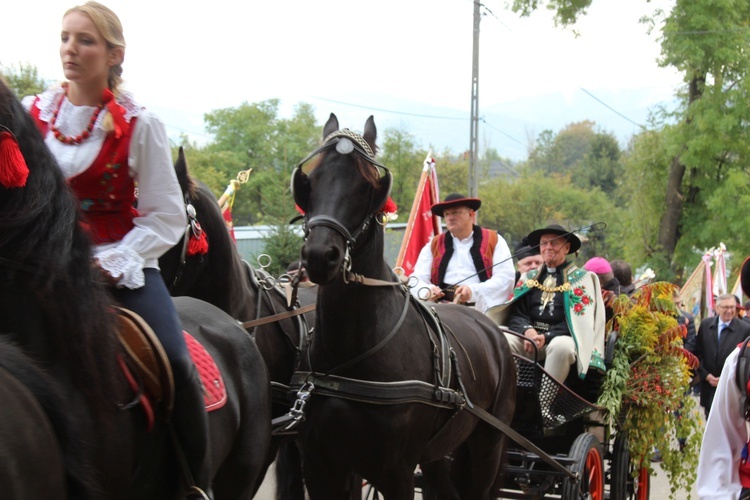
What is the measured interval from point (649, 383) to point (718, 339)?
5039mm

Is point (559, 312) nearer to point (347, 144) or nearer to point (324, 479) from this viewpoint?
point (324, 479)

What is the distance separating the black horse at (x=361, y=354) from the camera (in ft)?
14.2

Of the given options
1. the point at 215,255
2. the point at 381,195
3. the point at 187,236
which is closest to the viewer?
the point at 381,195

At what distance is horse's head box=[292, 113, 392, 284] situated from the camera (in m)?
4.18

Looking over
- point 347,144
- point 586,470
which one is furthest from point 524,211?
point 347,144

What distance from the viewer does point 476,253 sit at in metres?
6.88

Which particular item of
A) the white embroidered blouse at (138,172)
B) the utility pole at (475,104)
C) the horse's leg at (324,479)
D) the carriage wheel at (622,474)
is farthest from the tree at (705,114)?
the white embroidered blouse at (138,172)

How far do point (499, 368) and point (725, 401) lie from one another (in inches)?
79.3

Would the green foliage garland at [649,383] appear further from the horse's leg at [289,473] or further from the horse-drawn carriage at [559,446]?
the horse's leg at [289,473]

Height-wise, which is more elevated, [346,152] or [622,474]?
[346,152]

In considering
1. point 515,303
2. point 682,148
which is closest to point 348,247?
point 515,303

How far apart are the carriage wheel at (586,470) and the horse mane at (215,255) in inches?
105

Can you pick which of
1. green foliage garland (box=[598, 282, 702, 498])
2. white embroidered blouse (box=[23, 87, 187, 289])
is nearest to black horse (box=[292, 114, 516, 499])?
white embroidered blouse (box=[23, 87, 187, 289])

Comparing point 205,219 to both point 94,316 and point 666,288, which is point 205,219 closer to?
point 94,316
